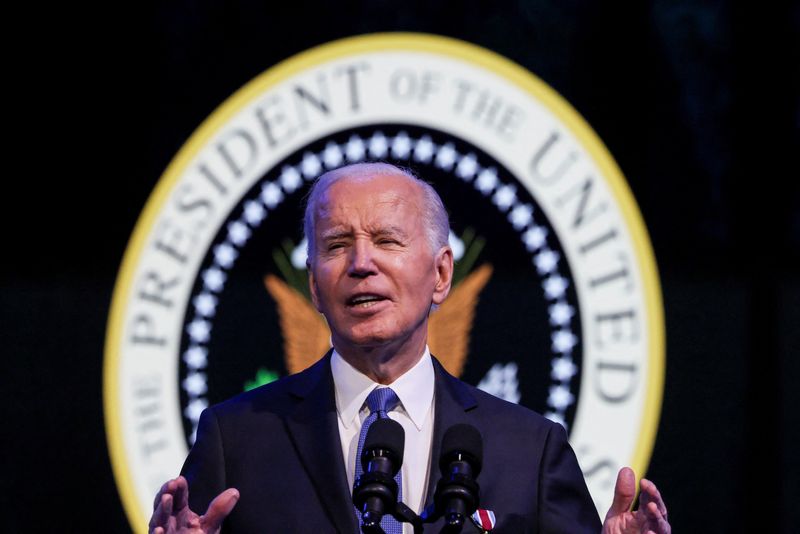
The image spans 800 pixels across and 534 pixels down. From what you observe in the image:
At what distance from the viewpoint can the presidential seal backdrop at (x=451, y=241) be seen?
3.19 metres

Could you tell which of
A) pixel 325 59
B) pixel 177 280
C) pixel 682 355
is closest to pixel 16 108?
pixel 177 280

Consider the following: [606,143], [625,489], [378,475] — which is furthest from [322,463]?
[606,143]

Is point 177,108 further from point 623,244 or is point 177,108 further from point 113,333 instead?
point 623,244

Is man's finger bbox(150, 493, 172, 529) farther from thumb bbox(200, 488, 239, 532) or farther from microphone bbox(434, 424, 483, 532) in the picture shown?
microphone bbox(434, 424, 483, 532)

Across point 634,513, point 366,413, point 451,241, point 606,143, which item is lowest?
point 634,513

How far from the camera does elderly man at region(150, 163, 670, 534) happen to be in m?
1.80

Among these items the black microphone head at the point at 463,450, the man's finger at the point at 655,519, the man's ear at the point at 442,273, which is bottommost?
the man's finger at the point at 655,519

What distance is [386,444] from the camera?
4.88 ft

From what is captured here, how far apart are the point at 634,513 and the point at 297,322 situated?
1743mm

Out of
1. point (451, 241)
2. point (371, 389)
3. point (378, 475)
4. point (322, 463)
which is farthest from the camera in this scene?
point (451, 241)

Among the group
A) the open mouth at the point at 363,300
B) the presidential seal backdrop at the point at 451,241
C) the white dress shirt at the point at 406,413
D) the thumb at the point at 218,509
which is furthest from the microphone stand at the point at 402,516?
the presidential seal backdrop at the point at 451,241

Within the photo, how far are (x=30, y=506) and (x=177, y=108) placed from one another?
1282 mm

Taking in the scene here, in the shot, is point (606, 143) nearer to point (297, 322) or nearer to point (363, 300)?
point (297, 322)

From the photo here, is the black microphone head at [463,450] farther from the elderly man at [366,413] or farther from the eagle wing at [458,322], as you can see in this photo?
the eagle wing at [458,322]
